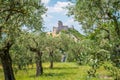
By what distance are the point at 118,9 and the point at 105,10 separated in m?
0.97

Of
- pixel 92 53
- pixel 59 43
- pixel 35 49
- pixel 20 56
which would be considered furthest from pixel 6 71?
pixel 59 43

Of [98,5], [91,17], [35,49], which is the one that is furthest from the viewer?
[35,49]

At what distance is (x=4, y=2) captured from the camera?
15.9 metres

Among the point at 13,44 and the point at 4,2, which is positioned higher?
the point at 4,2

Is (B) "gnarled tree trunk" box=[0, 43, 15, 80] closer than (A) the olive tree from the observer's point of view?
No

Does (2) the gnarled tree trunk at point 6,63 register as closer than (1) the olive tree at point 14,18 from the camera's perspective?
No

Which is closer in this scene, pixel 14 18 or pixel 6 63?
pixel 14 18

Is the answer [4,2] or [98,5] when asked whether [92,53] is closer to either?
[4,2]

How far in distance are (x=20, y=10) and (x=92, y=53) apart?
9.41m

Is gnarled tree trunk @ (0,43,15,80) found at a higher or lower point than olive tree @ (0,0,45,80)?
lower

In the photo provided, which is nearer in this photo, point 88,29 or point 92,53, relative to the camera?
point 92,53

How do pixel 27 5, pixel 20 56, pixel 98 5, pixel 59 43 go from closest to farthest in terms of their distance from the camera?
1. pixel 27 5
2. pixel 98 5
3. pixel 20 56
4. pixel 59 43

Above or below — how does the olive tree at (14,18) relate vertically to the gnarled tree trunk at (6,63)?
above

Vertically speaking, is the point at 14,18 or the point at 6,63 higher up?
the point at 14,18
